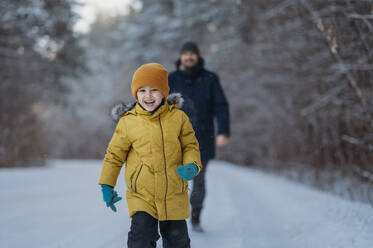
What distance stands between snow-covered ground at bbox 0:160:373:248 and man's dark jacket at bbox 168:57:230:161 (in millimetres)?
1033

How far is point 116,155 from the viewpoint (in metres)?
2.26

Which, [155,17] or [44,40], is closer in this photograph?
[44,40]

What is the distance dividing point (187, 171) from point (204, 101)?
164 centimetres

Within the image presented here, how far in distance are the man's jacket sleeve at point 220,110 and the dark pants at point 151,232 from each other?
162 centimetres

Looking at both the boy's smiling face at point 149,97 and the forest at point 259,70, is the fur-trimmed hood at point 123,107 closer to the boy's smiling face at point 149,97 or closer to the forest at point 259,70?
the boy's smiling face at point 149,97

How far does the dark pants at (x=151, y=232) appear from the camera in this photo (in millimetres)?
2070

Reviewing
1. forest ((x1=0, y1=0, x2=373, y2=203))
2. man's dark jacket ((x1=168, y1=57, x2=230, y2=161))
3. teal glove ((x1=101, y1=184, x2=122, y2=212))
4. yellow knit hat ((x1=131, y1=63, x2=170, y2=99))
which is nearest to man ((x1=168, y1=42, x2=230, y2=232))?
man's dark jacket ((x1=168, y1=57, x2=230, y2=161))

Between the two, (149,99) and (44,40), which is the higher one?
(44,40)

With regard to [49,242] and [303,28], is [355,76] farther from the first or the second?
[49,242]

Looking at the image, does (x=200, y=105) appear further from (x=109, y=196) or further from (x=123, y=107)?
(x=109, y=196)

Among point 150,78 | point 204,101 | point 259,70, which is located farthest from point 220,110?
point 259,70

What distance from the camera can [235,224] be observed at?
3891 millimetres

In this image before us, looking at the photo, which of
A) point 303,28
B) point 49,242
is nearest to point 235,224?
point 49,242

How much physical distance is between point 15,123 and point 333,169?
421 inches
